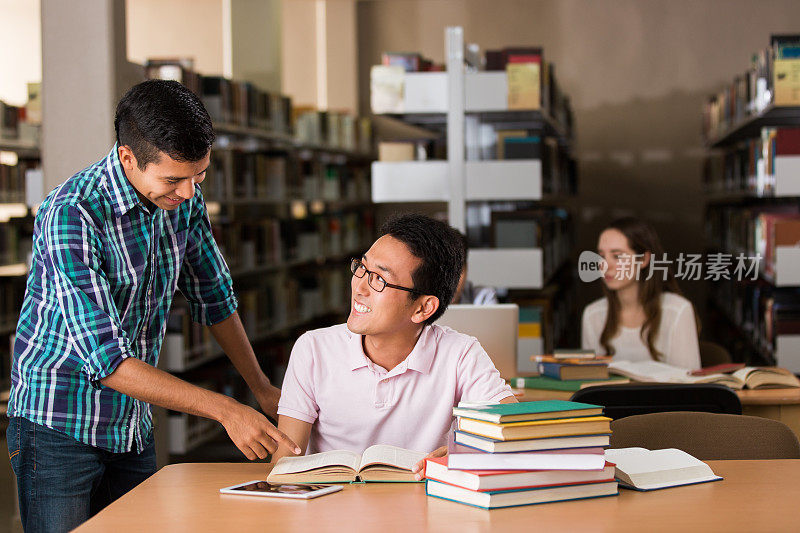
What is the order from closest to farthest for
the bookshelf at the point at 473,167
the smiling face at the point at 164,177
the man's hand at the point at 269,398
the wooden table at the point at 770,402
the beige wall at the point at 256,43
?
1. the smiling face at the point at 164,177
2. the man's hand at the point at 269,398
3. the wooden table at the point at 770,402
4. the bookshelf at the point at 473,167
5. the beige wall at the point at 256,43

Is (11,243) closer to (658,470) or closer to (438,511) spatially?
(438,511)

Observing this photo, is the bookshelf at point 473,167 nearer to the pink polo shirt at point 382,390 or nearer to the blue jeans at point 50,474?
the pink polo shirt at point 382,390

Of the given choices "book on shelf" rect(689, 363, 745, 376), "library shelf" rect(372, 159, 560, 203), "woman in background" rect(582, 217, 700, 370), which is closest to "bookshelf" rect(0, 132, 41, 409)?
"library shelf" rect(372, 159, 560, 203)

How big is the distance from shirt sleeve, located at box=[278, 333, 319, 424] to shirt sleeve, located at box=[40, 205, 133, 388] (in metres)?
0.38

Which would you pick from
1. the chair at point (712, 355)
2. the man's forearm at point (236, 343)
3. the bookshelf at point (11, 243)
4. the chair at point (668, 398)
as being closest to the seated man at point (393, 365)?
the man's forearm at point (236, 343)

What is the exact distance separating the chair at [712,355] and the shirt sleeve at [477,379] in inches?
78.3

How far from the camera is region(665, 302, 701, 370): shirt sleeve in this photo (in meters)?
3.43

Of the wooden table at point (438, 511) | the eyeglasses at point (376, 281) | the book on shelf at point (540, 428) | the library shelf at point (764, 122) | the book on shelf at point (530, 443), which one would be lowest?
the wooden table at point (438, 511)

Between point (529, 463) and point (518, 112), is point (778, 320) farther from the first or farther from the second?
point (529, 463)

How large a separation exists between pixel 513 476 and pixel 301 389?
63cm

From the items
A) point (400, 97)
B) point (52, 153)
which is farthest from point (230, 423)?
point (400, 97)

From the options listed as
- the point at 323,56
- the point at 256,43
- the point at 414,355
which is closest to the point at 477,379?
the point at 414,355

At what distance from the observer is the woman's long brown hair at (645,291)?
11.5 feet

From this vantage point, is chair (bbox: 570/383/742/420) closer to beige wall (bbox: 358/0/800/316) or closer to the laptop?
the laptop
